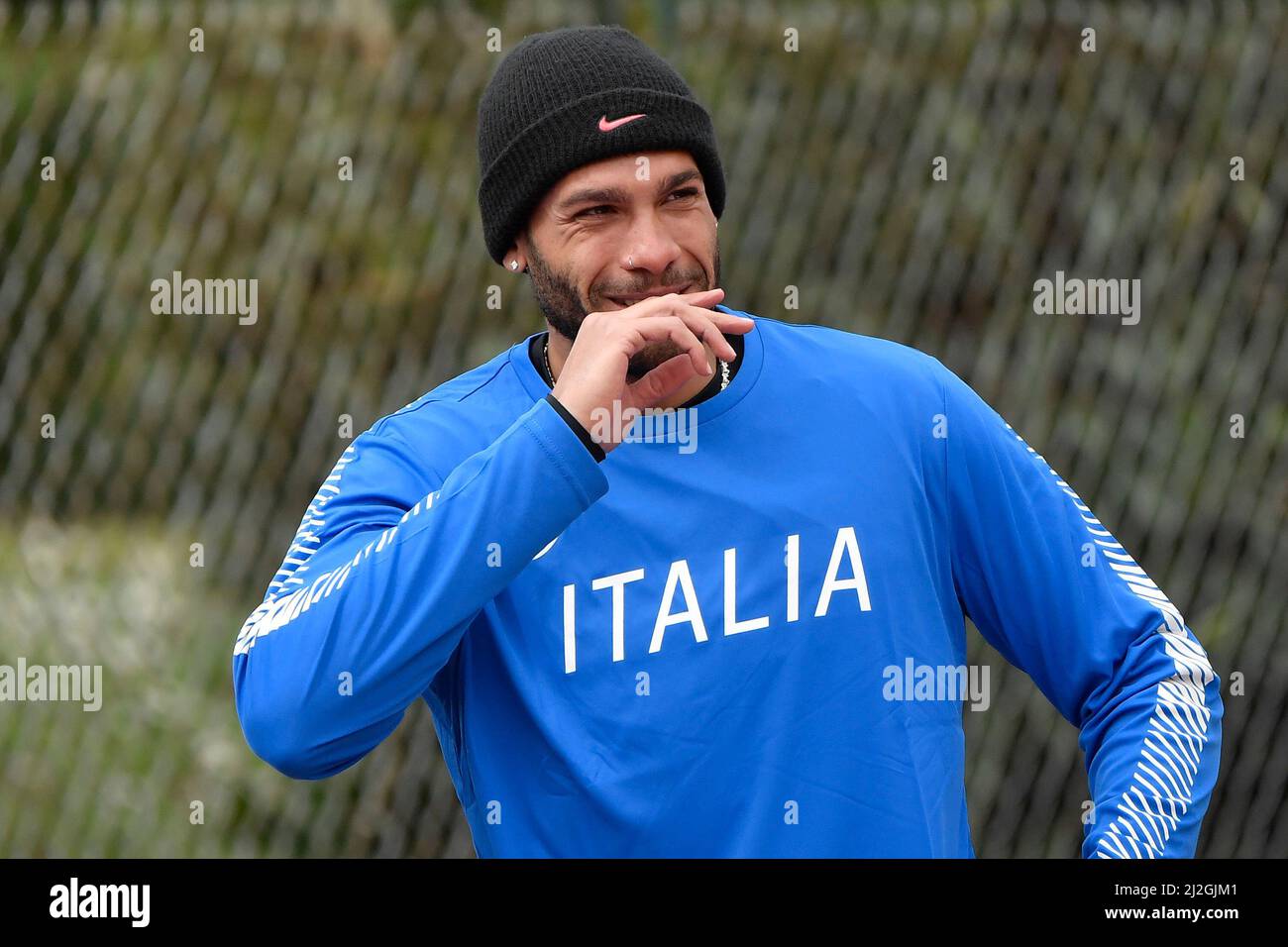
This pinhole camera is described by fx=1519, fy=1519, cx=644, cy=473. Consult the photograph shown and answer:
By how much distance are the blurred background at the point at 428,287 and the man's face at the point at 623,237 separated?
4.41ft

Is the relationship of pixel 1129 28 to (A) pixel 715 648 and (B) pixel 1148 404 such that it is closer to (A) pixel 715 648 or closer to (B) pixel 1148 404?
(B) pixel 1148 404

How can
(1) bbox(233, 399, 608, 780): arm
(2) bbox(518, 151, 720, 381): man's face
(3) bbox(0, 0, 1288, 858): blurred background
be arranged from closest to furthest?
(1) bbox(233, 399, 608, 780): arm, (2) bbox(518, 151, 720, 381): man's face, (3) bbox(0, 0, 1288, 858): blurred background

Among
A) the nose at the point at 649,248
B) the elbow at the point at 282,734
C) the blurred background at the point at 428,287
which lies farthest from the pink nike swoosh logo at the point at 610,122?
the blurred background at the point at 428,287

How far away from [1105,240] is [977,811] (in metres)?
1.37

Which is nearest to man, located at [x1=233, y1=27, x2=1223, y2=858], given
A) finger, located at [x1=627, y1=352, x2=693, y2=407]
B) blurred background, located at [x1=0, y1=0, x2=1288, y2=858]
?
finger, located at [x1=627, y1=352, x2=693, y2=407]

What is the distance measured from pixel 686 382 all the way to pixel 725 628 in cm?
32

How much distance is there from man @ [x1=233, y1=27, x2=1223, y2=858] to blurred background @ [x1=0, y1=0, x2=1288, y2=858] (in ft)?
4.73

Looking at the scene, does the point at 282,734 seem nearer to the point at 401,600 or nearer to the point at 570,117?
the point at 401,600

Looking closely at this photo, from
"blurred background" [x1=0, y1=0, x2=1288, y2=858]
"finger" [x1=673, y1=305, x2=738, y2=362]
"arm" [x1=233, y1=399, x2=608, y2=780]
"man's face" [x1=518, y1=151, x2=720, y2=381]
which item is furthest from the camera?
"blurred background" [x1=0, y1=0, x2=1288, y2=858]

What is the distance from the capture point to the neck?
198 centimetres

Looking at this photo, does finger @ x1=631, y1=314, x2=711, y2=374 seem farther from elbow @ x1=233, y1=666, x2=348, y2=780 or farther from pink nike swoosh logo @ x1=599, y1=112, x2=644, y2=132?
elbow @ x1=233, y1=666, x2=348, y2=780

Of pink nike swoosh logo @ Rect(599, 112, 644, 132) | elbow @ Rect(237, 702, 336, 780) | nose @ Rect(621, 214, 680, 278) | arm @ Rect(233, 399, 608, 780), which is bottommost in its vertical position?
elbow @ Rect(237, 702, 336, 780)

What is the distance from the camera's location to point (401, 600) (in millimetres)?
1740

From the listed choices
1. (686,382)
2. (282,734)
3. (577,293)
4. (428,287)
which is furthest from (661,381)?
(428,287)
